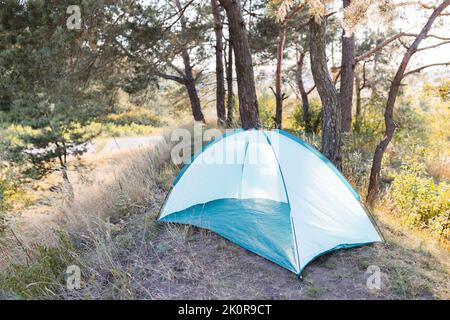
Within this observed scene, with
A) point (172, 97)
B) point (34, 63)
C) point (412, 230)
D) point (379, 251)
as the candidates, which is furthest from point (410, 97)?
point (34, 63)

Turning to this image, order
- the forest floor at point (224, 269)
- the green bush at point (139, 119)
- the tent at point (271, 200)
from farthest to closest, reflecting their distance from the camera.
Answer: the green bush at point (139, 119), the tent at point (271, 200), the forest floor at point (224, 269)

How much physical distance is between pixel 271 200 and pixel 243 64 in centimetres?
366

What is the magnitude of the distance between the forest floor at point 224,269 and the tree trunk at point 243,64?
3094 millimetres

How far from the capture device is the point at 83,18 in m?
5.83

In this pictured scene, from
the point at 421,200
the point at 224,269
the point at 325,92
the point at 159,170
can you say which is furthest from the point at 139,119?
the point at 224,269

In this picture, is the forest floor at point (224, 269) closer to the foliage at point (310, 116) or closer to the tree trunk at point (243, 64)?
the tree trunk at point (243, 64)

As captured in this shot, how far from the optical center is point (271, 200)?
12.3ft

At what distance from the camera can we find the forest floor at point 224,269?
300cm

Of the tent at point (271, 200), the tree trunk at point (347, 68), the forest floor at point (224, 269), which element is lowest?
the forest floor at point (224, 269)

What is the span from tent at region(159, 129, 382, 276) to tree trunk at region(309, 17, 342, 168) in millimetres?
1429

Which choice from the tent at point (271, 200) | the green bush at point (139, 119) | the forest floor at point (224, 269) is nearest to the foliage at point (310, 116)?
the forest floor at point (224, 269)

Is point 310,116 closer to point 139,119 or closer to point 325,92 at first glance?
point 325,92

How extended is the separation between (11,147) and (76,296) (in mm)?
8132

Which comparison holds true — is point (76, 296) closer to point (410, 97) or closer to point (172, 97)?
point (172, 97)
